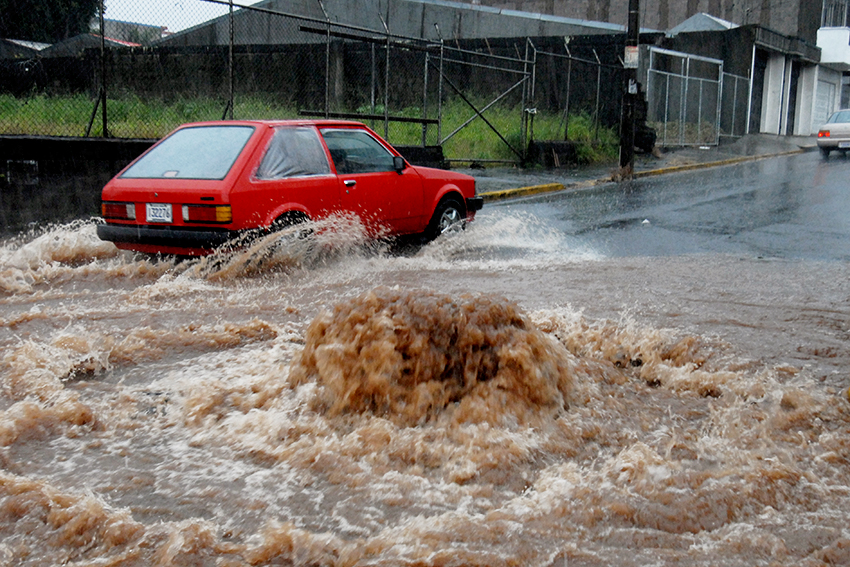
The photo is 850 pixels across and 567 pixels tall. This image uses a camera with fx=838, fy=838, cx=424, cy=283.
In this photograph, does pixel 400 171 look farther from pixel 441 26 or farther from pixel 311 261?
pixel 441 26

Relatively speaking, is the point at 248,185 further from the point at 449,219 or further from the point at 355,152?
the point at 449,219

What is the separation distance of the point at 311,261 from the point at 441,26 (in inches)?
912

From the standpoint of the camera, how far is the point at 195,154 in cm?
757

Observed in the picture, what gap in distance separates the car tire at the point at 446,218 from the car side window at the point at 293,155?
5.41 feet

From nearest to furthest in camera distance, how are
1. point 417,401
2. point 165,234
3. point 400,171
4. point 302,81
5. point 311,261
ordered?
point 417,401 < point 165,234 < point 311,261 < point 400,171 < point 302,81

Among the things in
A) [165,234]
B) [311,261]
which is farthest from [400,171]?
[165,234]

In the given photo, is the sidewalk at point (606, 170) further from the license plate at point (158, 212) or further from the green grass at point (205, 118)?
the license plate at point (158, 212)

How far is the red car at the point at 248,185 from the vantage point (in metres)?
7.07

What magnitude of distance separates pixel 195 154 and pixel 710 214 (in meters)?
7.64

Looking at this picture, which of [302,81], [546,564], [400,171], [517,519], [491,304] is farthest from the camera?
[302,81]

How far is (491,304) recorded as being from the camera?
446cm

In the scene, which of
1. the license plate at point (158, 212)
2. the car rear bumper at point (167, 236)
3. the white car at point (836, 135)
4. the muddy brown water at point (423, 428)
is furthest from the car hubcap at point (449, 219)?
the white car at point (836, 135)

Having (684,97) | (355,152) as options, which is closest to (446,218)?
(355,152)

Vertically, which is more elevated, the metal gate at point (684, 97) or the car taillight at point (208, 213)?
the metal gate at point (684, 97)
